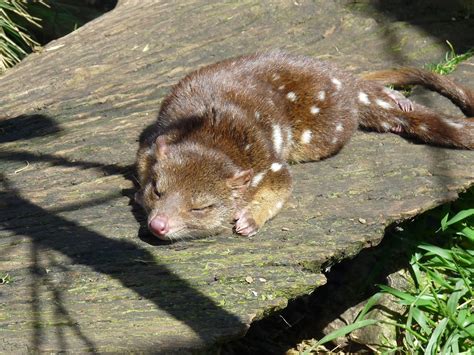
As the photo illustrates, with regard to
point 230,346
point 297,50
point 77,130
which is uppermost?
point 77,130

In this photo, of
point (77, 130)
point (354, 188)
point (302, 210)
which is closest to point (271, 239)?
point (302, 210)

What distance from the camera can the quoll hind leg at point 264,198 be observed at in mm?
3512

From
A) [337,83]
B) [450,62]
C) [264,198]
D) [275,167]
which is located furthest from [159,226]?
[450,62]

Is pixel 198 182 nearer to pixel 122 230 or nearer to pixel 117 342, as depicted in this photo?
pixel 122 230

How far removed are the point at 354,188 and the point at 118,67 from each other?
2.10m

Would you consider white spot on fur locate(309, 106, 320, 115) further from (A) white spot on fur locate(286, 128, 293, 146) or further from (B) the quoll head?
(B) the quoll head

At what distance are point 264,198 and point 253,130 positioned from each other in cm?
40

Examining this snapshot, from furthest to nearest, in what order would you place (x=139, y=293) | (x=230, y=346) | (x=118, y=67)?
(x=118, y=67), (x=230, y=346), (x=139, y=293)

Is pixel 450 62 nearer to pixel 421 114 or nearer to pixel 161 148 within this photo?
pixel 421 114

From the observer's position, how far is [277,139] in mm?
4023

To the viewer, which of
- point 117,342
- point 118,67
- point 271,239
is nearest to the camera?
point 117,342

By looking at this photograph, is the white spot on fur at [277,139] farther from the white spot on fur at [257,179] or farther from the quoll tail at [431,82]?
the quoll tail at [431,82]

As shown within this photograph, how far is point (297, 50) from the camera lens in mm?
5410

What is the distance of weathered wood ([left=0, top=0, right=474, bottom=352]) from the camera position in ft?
9.51
